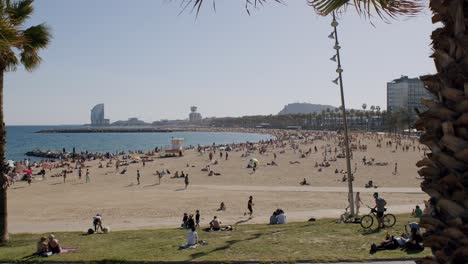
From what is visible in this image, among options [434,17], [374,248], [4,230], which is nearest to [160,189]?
[4,230]

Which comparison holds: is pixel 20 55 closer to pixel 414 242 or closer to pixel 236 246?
pixel 236 246

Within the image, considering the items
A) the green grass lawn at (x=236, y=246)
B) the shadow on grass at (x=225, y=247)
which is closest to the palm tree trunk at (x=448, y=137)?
the green grass lawn at (x=236, y=246)

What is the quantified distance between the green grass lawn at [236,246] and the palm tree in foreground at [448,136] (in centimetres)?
818

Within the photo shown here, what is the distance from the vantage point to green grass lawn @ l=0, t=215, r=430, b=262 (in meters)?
10.5

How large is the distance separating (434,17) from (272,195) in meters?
25.4

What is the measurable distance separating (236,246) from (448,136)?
10089mm

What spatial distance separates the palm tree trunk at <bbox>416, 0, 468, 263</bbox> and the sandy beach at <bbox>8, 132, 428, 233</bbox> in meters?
17.0

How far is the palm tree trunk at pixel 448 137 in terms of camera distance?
207 cm

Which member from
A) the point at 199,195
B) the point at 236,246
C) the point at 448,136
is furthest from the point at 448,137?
the point at 199,195

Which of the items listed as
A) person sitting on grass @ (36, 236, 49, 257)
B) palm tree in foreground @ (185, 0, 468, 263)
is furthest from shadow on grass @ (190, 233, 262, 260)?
palm tree in foreground @ (185, 0, 468, 263)

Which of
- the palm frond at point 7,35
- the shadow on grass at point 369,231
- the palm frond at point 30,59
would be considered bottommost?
the shadow on grass at point 369,231

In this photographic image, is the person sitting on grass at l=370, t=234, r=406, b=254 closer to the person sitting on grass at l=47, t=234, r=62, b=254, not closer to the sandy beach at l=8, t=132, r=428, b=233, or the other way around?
the person sitting on grass at l=47, t=234, r=62, b=254

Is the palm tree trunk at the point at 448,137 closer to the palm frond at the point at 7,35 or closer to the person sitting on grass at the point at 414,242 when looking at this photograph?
the palm frond at the point at 7,35

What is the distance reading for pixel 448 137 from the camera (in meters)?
2.09
